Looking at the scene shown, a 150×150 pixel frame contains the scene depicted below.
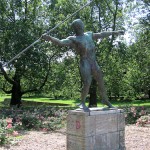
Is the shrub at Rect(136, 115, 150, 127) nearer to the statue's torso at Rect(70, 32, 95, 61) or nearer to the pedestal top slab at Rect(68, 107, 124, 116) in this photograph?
the pedestal top slab at Rect(68, 107, 124, 116)

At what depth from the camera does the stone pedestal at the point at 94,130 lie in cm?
636

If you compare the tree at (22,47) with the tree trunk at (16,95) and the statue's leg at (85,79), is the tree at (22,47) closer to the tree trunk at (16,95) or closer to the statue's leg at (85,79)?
the tree trunk at (16,95)

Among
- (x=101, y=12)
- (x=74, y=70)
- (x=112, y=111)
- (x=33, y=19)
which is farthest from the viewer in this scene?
(x=74, y=70)

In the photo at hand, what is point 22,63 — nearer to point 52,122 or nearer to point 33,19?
point 33,19

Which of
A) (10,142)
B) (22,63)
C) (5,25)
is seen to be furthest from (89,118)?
(5,25)

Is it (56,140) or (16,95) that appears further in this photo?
(16,95)

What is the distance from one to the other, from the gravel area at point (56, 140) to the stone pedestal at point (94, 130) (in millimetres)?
1089

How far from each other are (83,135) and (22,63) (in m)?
12.9

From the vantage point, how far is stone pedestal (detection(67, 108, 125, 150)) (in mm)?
6363

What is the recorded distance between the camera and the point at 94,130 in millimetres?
6523

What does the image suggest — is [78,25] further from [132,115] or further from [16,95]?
[16,95]

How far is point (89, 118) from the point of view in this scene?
21.0ft

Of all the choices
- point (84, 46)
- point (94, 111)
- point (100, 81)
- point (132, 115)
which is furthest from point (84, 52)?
point (132, 115)

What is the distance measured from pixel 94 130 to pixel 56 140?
2787 millimetres
